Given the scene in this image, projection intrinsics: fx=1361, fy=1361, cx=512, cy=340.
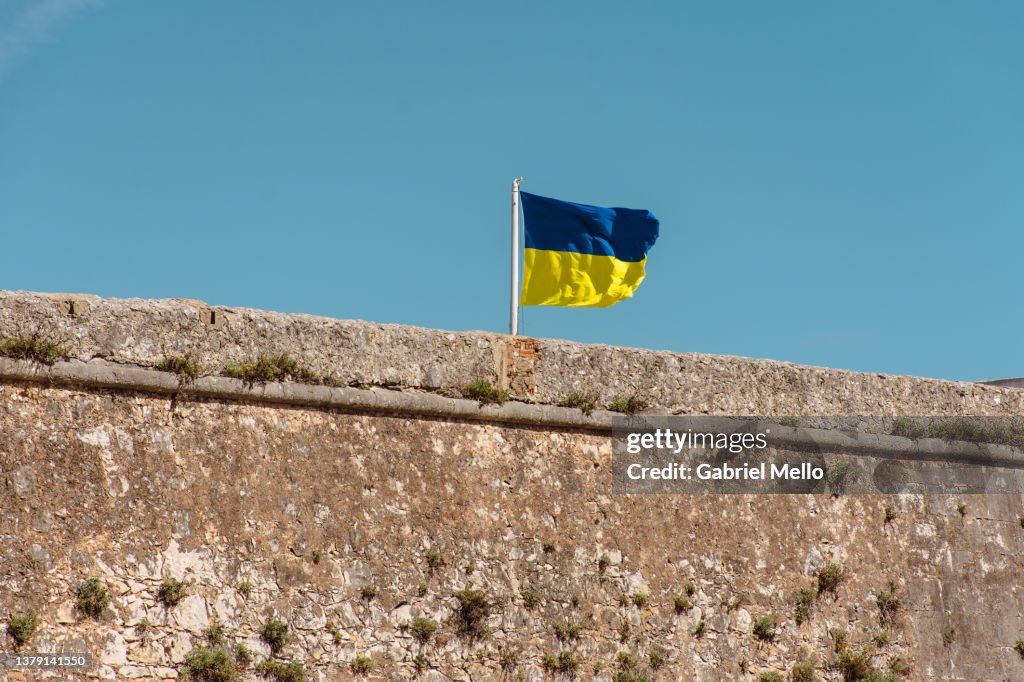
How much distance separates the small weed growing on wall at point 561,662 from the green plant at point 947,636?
3.33 m

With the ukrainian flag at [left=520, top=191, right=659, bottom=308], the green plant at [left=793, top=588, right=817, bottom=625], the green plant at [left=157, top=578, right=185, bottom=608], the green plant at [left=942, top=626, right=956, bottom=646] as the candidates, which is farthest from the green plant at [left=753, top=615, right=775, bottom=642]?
the green plant at [left=157, top=578, right=185, bottom=608]

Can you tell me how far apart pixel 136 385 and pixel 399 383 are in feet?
5.75

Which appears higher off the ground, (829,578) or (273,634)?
(829,578)

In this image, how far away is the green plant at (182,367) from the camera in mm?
8344

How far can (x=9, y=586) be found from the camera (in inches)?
298

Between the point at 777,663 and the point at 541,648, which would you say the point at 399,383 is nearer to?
the point at 541,648

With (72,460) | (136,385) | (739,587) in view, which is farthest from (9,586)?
(739,587)

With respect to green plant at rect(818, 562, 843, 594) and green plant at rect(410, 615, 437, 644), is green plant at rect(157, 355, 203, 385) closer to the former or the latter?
green plant at rect(410, 615, 437, 644)

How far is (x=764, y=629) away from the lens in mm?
9883

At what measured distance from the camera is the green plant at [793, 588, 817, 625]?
10086 millimetres

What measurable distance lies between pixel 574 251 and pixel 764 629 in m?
3.47

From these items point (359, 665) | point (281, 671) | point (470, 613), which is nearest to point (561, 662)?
point (470, 613)

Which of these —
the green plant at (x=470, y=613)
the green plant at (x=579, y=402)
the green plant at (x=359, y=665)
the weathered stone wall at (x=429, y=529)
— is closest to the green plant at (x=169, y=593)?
the weathered stone wall at (x=429, y=529)

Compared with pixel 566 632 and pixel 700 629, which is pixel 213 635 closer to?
pixel 566 632
